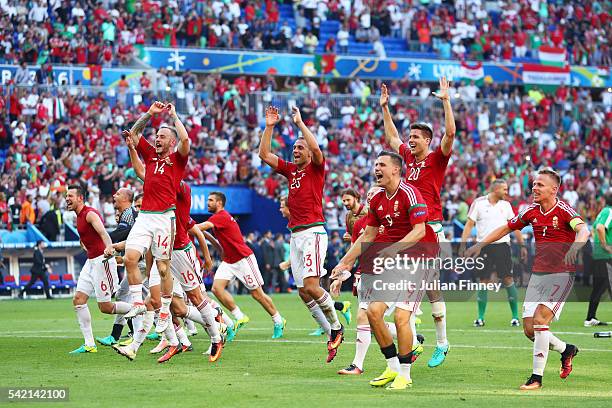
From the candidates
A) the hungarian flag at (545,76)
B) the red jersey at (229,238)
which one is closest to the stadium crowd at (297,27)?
the hungarian flag at (545,76)

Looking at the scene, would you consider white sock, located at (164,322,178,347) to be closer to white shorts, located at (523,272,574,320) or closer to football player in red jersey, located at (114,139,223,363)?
football player in red jersey, located at (114,139,223,363)

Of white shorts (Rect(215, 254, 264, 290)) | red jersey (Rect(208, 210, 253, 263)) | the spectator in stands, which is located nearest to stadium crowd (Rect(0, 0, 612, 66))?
the spectator in stands

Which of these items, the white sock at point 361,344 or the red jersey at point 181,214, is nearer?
the white sock at point 361,344

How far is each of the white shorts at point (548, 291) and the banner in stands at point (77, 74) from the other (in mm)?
25603

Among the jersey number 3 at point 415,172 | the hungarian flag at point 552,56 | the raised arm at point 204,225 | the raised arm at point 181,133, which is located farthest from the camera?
the hungarian flag at point 552,56

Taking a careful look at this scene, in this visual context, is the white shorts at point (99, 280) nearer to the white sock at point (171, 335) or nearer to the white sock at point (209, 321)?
the white sock at point (171, 335)

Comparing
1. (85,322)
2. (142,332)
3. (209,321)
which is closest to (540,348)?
(209,321)

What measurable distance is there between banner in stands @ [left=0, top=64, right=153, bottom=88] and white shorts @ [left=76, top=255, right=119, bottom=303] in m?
20.0

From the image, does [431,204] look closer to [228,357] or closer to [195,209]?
[228,357]

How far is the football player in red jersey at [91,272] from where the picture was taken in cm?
1612

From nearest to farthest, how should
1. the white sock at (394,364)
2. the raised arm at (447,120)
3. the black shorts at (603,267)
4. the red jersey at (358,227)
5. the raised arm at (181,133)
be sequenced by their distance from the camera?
the white sock at (394,364) < the raised arm at (447,120) < the raised arm at (181,133) < the red jersey at (358,227) < the black shorts at (603,267)

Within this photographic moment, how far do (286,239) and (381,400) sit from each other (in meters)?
26.2

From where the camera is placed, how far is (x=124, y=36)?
40281 mm

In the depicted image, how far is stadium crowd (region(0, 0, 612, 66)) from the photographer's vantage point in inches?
1502
